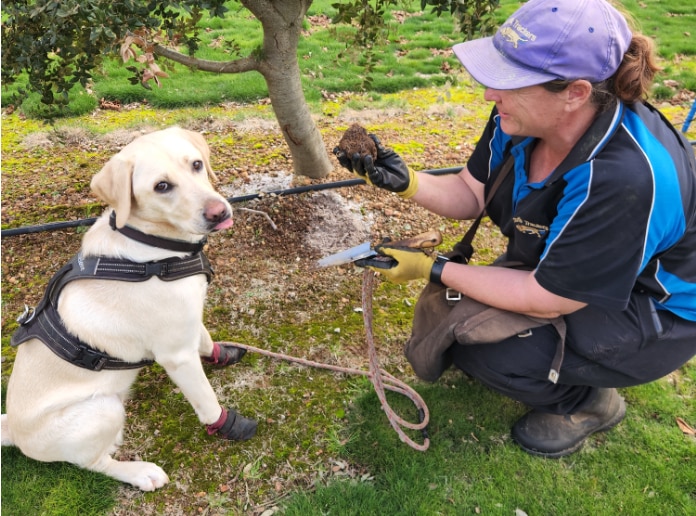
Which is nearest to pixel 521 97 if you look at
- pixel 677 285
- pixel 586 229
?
pixel 586 229

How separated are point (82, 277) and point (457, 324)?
187 cm

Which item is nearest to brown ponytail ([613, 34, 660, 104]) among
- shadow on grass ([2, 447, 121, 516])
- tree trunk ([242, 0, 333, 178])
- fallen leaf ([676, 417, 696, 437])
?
fallen leaf ([676, 417, 696, 437])

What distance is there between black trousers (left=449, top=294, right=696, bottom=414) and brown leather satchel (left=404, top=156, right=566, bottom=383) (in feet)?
0.26

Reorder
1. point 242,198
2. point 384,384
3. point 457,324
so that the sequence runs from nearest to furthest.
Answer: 1. point 457,324
2. point 384,384
3. point 242,198

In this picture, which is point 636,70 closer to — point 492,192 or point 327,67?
point 492,192

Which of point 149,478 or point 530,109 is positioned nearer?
point 530,109

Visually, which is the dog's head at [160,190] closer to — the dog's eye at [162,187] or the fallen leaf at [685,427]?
the dog's eye at [162,187]

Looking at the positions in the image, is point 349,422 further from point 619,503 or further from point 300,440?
point 619,503

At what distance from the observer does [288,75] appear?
362cm

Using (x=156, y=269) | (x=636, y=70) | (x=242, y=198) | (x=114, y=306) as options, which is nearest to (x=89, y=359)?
(x=114, y=306)

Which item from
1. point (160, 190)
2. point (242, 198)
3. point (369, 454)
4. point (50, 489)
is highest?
point (160, 190)

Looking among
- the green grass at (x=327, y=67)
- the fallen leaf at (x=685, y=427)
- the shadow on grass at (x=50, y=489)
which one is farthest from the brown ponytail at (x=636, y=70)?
the green grass at (x=327, y=67)

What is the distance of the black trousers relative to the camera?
85.0 inches

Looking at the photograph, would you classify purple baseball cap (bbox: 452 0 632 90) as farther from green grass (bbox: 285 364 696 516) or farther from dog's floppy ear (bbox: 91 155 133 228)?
green grass (bbox: 285 364 696 516)
